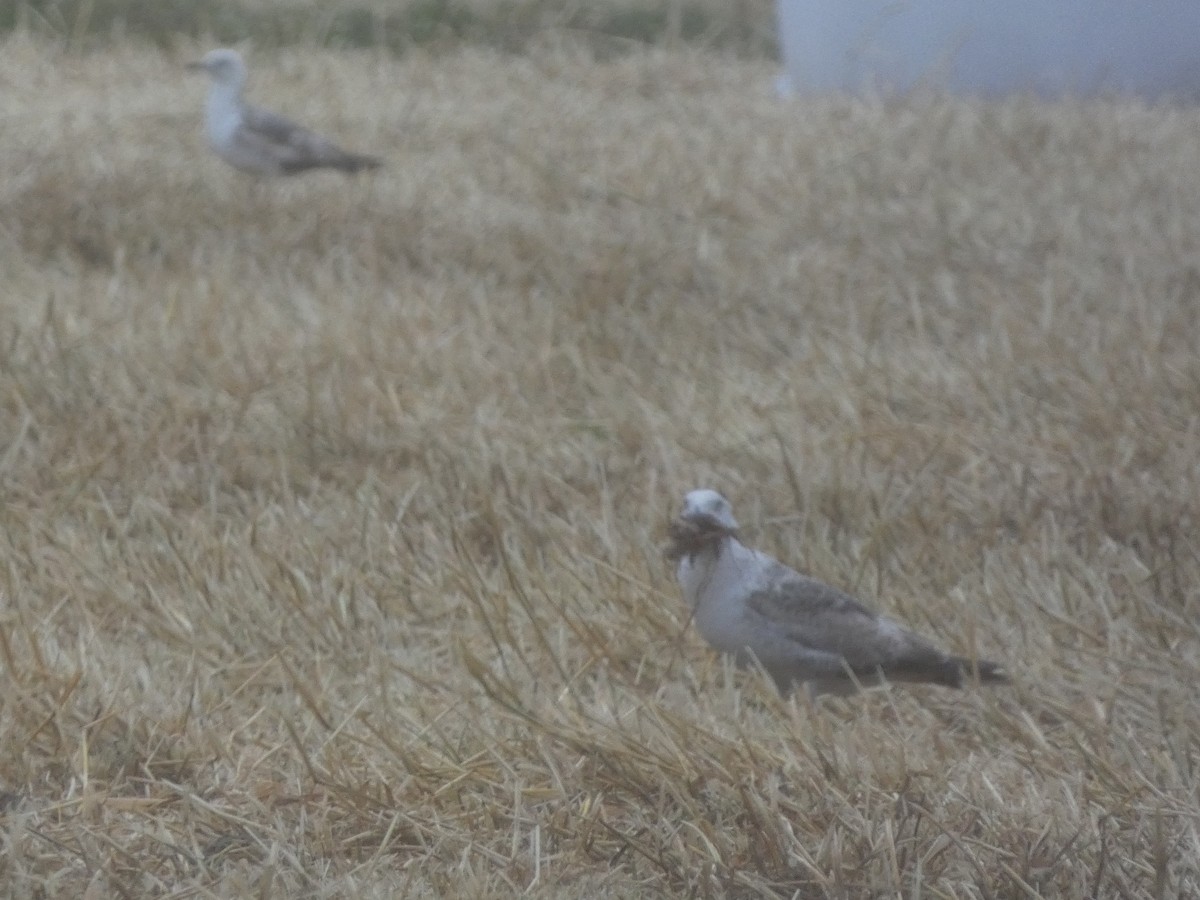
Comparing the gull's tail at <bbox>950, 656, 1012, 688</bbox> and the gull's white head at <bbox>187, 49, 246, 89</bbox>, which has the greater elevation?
the gull's tail at <bbox>950, 656, 1012, 688</bbox>

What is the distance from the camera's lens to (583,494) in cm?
430

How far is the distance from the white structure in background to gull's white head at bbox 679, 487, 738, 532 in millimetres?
5521

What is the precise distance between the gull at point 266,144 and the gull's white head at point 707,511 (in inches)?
160

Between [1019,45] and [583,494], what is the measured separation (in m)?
5.07

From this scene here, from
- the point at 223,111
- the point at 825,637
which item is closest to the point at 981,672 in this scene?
the point at 825,637

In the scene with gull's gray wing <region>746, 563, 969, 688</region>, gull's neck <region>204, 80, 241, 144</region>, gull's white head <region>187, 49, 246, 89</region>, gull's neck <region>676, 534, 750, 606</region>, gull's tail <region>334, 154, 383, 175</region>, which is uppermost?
gull's neck <region>676, 534, 750, 606</region>

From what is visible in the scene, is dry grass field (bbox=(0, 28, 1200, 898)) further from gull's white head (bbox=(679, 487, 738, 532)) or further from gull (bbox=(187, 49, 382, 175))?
gull's white head (bbox=(679, 487, 738, 532))

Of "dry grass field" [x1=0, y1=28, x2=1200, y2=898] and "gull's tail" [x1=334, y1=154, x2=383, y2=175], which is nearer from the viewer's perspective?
"dry grass field" [x1=0, y1=28, x2=1200, y2=898]

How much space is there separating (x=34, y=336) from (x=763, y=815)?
9.81 feet

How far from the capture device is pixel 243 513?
427cm

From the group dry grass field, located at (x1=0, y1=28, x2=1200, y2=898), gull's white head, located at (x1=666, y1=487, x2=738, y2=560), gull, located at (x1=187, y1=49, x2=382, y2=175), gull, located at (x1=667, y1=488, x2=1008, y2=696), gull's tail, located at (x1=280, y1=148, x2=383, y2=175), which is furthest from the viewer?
gull's tail, located at (x1=280, y1=148, x2=383, y2=175)

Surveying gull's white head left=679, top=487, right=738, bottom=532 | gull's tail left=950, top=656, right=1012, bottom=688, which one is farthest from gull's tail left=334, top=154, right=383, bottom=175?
gull's tail left=950, top=656, right=1012, bottom=688

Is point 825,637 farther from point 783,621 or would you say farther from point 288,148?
Answer: point 288,148

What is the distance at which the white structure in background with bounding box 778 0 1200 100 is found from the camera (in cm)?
859
